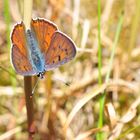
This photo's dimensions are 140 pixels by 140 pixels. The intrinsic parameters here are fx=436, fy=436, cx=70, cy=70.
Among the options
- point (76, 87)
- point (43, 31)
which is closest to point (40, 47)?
point (43, 31)

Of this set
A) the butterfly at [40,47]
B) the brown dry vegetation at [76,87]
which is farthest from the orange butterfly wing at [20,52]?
the brown dry vegetation at [76,87]

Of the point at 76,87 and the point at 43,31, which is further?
the point at 76,87

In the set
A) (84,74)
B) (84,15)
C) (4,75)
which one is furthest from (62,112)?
(84,15)

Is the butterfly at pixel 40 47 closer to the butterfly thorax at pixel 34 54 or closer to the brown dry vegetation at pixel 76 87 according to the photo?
the butterfly thorax at pixel 34 54

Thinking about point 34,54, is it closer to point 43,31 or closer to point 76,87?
point 43,31

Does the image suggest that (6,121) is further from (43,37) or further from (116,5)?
(116,5)
